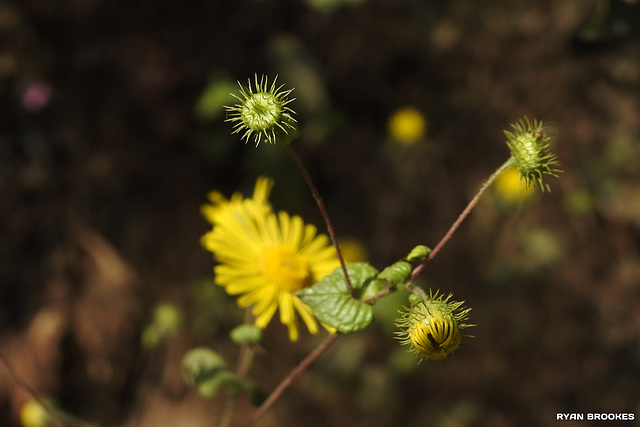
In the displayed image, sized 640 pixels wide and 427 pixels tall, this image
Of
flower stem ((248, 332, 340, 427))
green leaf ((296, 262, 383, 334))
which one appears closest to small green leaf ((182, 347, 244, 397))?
flower stem ((248, 332, 340, 427))

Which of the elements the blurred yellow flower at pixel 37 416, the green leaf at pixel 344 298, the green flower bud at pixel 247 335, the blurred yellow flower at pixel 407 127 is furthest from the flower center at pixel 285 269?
the blurred yellow flower at pixel 407 127

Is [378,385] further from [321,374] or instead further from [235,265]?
[235,265]

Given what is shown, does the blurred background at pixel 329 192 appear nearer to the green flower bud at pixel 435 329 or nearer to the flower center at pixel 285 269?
the flower center at pixel 285 269

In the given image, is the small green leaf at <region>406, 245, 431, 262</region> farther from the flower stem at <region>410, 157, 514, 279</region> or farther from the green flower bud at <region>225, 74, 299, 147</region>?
the green flower bud at <region>225, 74, 299, 147</region>

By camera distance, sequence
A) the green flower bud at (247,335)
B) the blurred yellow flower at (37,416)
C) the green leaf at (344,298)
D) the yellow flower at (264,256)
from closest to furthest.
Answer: the green leaf at (344,298) → the green flower bud at (247,335) → the yellow flower at (264,256) → the blurred yellow flower at (37,416)

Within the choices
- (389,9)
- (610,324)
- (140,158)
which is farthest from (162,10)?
(610,324)

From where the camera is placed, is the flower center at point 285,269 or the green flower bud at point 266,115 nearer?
the green flower bud at point 266,115
